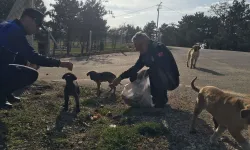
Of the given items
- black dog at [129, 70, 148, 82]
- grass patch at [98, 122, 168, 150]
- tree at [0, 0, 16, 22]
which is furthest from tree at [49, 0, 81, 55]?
grass patch at [98, 122, 168, 150]

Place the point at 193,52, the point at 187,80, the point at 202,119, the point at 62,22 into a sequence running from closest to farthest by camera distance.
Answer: the point at 202,119 < the point at 187,80 < the point at 193,52 < the point at 62,22

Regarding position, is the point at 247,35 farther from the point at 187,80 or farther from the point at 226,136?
the point at 226,136

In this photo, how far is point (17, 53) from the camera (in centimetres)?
450

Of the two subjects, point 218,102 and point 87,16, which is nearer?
point 218,102

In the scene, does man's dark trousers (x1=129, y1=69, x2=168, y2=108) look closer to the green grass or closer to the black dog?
the black dog

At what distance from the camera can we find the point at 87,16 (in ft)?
74.6

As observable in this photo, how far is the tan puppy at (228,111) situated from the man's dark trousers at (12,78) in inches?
109

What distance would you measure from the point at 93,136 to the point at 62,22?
1928 cm

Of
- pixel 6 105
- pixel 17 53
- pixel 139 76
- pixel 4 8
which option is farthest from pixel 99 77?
pixel 4 8

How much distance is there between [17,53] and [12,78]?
0.41m

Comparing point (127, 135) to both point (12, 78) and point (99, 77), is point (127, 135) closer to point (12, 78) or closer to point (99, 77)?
point (12, 78)

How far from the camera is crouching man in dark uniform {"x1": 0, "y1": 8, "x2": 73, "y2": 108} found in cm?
433

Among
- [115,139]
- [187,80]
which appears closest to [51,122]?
[115,139]

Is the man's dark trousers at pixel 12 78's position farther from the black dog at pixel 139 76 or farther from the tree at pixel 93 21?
the tree at pixel 93 21
